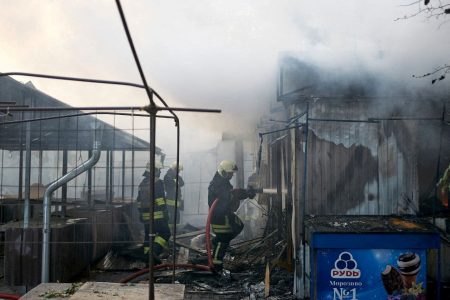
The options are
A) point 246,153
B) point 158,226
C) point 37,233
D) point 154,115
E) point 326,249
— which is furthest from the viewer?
point 246,153

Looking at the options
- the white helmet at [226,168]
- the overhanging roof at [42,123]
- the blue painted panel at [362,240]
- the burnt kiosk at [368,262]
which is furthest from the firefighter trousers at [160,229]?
the blue painted panel at [362,240]

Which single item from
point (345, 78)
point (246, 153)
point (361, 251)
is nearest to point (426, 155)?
point (345, 78)

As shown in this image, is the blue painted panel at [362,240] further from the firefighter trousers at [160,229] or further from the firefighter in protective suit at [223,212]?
the firefighter trousers at [160,229]

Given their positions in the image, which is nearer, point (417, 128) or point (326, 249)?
point (326, 249)

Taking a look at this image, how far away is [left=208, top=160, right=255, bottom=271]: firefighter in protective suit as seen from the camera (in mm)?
6586

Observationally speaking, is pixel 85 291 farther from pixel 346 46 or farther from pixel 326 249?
pixel 346 46

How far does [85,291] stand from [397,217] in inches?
165

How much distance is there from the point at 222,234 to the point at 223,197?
0.63m

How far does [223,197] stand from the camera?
6.81 metres

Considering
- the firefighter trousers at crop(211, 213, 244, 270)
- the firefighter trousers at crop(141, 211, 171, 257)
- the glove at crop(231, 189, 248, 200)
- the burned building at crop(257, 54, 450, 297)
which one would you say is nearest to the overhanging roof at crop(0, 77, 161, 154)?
the firefighter trousers at crop(141, 211, 171, 257)

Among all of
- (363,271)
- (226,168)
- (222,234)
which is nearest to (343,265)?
(363,271)

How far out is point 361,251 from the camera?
15.0 ft

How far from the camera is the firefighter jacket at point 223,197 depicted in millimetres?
6730

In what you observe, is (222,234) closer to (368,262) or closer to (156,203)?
(156,203)
